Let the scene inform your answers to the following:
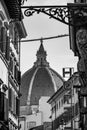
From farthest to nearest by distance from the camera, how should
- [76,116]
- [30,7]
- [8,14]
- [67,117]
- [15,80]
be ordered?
1. [67,117]
2. [76,116]
3. [15,80]
4. [8,14]
5. [30,7]

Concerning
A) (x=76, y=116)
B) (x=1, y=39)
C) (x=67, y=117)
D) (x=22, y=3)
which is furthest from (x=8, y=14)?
(x=67, y=117)

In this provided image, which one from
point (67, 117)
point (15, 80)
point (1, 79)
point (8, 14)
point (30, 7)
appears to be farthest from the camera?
point (67, 117)

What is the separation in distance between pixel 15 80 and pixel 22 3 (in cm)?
2970

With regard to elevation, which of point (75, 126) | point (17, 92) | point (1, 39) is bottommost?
point (75, 126)

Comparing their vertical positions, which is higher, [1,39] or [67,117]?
[1,39]

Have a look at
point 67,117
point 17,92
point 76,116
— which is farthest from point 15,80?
point 67,117

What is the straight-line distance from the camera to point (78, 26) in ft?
52.5

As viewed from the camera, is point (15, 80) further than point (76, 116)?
No

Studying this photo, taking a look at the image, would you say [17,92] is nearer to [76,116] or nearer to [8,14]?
[8,14]

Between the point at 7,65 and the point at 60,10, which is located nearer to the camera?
the point at 60,10

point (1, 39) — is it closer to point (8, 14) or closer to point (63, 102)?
point (8, 14)

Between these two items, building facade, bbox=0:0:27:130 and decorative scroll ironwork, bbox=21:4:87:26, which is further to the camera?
building facade, bbox=0:0:27:130

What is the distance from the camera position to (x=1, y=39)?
1324 inches

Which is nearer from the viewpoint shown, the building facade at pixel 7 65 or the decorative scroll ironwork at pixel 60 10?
the decorative scroll ironwork at pixel 60 10
